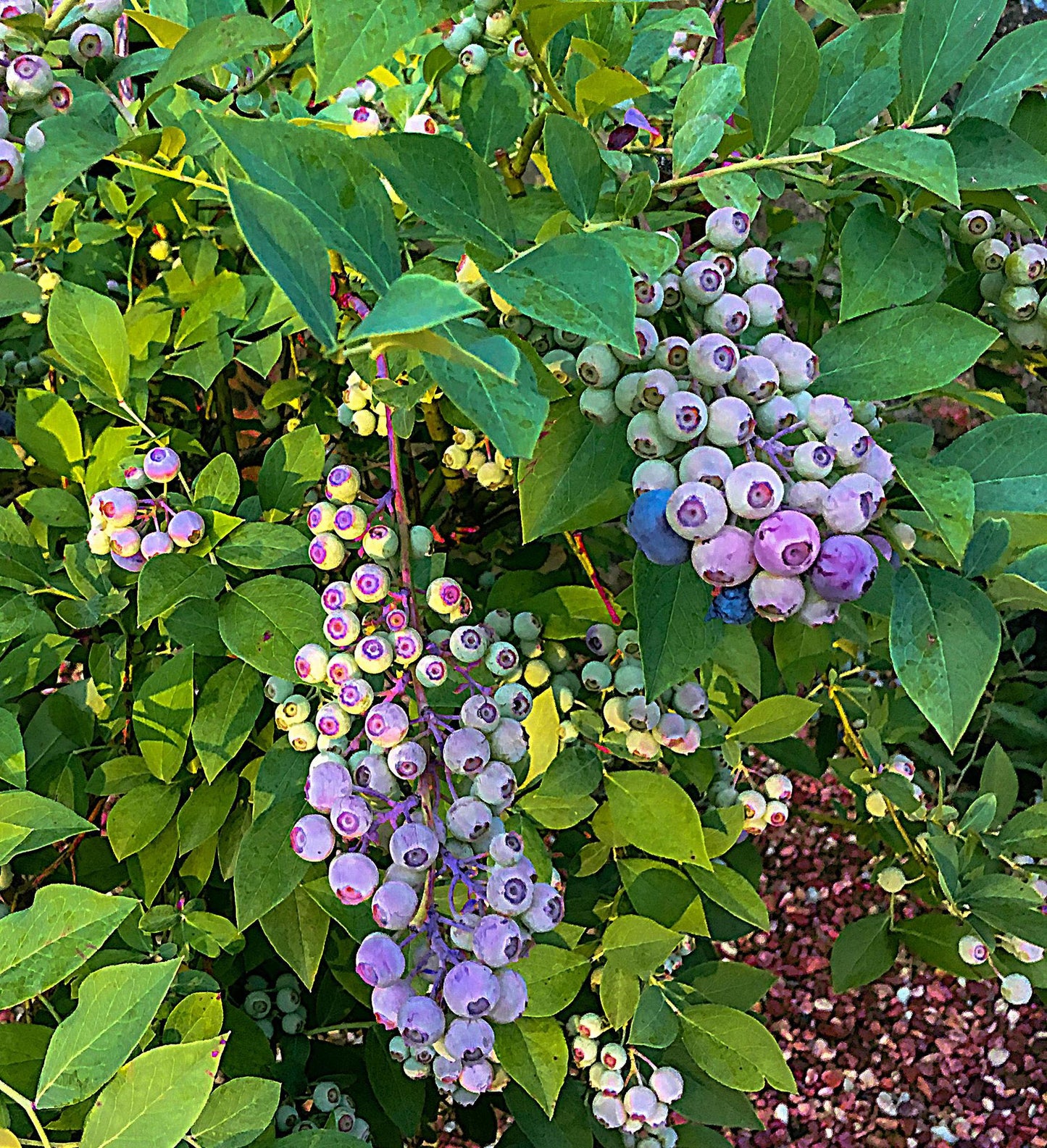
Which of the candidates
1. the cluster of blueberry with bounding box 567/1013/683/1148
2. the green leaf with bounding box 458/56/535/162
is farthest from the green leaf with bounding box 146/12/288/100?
the cluster of blueberry with bounding box 567/1013/683/1148

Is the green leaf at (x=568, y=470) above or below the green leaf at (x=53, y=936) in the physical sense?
above

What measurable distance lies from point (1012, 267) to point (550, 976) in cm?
64

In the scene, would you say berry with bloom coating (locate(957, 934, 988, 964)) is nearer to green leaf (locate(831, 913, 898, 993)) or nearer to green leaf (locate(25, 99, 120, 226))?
green leaf (locate(831, 913, 898, 993))

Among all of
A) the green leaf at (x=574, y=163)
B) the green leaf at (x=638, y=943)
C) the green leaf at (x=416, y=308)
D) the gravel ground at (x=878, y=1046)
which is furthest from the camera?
the gravel ground at (x=878, y=1046)

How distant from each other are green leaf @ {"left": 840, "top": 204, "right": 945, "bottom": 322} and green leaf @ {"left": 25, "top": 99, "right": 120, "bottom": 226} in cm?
45

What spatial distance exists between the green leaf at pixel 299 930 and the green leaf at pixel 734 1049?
35 cm

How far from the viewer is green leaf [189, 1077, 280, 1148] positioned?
0.58 meters

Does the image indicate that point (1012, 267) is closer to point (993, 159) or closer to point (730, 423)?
point (993, 159)

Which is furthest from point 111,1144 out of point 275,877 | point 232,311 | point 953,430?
point 953,430

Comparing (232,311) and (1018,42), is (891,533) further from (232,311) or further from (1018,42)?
(232,311)

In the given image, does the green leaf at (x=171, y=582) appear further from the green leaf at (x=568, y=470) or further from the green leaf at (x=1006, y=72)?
the green leaf at (x=1006, y=72)

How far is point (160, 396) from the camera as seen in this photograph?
3.41 ft

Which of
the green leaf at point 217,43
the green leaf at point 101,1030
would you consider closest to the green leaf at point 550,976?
the green leaf at point 101,1030

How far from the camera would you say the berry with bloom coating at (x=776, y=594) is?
1.49 ft
